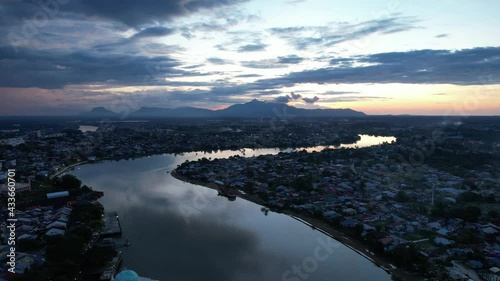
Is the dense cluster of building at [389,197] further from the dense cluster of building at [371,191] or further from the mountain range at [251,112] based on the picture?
the mountain range at [251,112]

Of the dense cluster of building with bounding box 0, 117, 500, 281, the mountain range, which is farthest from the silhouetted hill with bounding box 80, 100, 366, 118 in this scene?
the dense cluster of building with bounding box 0, 117, 500, 281

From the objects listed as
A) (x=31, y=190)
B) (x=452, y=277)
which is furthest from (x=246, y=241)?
(x=31, y=190)

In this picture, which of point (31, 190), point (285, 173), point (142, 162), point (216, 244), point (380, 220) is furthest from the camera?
point (142, 162)

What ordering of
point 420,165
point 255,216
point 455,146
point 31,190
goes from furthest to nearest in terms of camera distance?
point 455,146
point 420,165
point 31,190
point 255,216

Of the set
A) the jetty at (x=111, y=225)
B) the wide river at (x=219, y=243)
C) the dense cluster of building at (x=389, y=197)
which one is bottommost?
the wide river at (x=219, y=243)

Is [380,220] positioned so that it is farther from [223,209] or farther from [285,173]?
[285,173]

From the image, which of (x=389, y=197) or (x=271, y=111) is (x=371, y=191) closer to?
(x=389, y=197)

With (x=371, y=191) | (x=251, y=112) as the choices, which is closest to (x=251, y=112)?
(x=251, y=112)

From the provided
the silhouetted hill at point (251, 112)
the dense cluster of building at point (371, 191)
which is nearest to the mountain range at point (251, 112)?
the silhouetted hill at point (251, 112)
